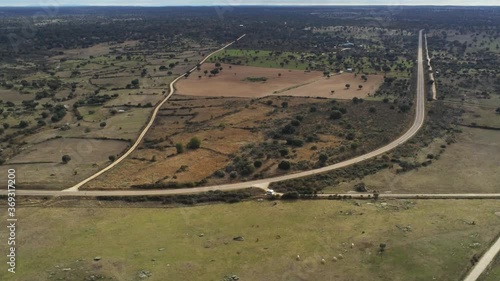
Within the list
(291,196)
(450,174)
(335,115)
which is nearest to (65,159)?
(291,196)

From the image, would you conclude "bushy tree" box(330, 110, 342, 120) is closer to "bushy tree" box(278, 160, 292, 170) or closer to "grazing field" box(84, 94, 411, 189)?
"grazing field" box(84, 94, 411, 189)

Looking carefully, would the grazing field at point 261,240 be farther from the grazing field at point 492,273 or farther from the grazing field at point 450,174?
the grazing field at point 450,174

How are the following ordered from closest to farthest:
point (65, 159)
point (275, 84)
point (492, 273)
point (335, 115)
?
point (492, 273), point (65, 159), point (335, 115), point (275, 84)

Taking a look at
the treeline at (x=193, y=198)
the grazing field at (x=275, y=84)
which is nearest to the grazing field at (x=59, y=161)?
the treeline at (x=193, y=198)

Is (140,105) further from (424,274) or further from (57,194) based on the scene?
(424,274)

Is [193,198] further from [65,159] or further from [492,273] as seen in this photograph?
[492,273]

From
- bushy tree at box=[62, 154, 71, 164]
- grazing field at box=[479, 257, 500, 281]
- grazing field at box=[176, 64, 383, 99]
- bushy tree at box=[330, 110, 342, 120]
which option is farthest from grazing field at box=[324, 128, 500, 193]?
bushy tree at box=[62, 154, 71, 164]
